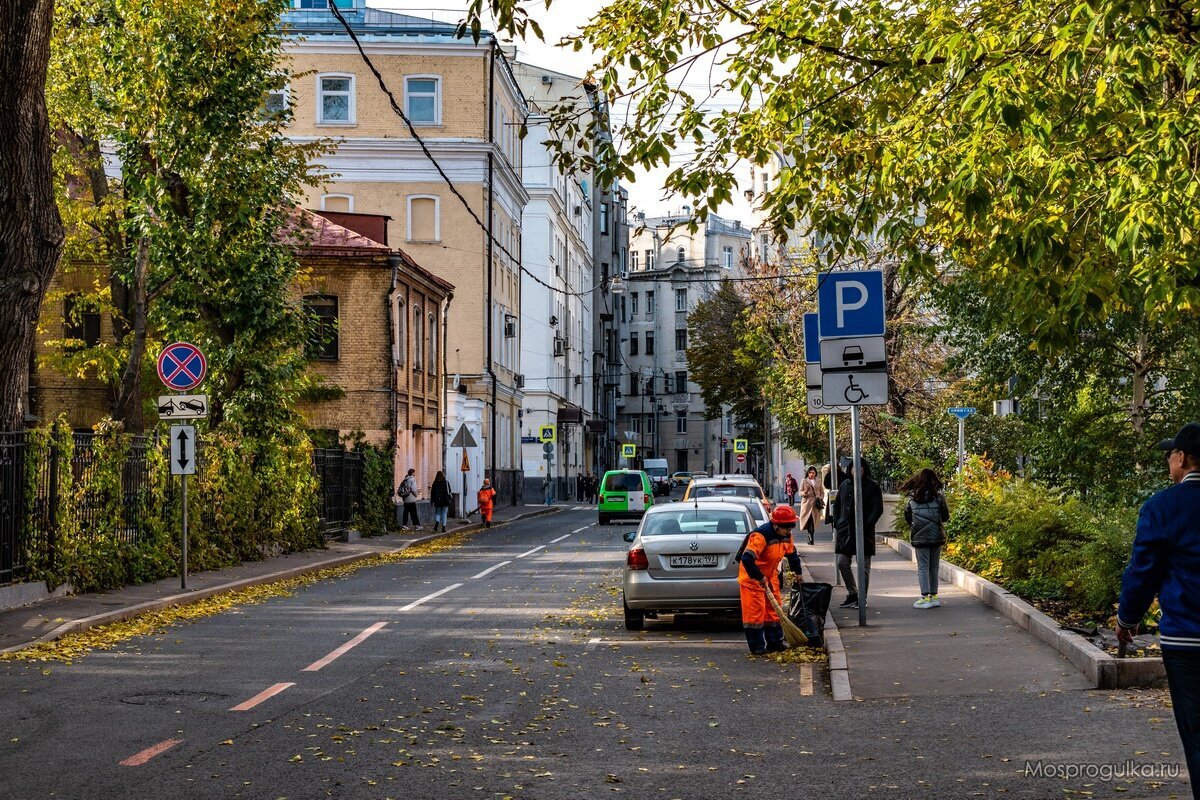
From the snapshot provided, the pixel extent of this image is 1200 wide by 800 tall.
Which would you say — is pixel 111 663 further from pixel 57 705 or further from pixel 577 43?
pixel 577 43

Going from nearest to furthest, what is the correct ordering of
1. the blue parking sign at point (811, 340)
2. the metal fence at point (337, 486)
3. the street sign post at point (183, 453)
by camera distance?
the street sign post at point (183, 453) < the blue parking sign at point (811, 340) < the metal fence at point (337, 486)

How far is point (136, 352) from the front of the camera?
113 ft

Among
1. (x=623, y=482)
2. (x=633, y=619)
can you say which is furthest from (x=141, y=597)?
(x=623, y=482)

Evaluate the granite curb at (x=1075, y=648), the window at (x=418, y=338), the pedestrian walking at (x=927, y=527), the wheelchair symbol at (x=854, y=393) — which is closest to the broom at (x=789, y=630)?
the granite curb at (x=1075, y=648)

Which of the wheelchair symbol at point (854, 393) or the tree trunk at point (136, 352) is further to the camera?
the tree trunk at point (136, 352)

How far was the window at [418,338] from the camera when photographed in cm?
4722

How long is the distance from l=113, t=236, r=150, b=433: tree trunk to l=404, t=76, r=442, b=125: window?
2539cm

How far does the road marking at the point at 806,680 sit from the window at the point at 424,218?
157ft

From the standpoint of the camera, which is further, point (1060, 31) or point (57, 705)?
point (57, 705)

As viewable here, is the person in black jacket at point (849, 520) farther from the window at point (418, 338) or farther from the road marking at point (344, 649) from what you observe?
the window at point (418, 338)

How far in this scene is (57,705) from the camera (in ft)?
35.2

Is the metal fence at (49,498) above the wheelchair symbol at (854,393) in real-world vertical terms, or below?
below

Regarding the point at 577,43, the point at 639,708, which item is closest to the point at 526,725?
the point at 639,708

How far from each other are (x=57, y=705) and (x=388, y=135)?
5069 cm
